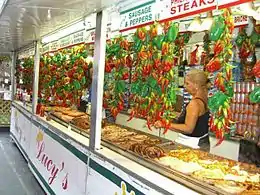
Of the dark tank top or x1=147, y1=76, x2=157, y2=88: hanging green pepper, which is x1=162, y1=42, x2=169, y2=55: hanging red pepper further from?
the dark tank top

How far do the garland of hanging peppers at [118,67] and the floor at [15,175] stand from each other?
2243 millimetres

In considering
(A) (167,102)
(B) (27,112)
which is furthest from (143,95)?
(B) (27,112)

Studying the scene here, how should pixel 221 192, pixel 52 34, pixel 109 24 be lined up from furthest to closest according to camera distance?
pixel 52 34 → pixel 109 24 → pixel 221 192

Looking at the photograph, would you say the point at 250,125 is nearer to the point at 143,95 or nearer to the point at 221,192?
the point at 143,95

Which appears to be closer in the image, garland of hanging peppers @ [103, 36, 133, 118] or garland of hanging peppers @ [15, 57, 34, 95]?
garland of hanging peppers @ [103, 36, 133, 118]

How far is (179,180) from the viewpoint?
2.70 metres

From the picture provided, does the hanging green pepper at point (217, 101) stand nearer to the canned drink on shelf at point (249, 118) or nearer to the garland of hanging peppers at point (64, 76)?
the canned drink on shelf at point (249, 118)

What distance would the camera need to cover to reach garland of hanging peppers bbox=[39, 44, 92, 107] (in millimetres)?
6254

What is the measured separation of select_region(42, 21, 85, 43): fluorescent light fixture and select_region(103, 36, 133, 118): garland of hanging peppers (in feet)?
2.66

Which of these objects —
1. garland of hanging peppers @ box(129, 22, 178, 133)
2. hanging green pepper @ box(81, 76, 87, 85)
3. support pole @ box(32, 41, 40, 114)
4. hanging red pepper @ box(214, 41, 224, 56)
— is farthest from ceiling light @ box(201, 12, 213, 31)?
support pole @ box(32, 41, 40, 114)

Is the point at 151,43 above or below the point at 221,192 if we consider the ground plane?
above

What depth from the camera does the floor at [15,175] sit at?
19.9ft

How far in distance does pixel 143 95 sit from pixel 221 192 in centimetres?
160

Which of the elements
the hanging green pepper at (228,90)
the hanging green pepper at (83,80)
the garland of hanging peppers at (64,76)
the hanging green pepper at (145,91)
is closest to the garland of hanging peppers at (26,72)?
the garland of hanging peppers at (64,76)
